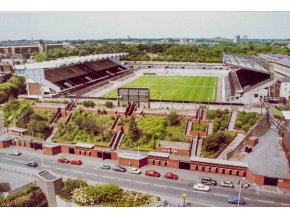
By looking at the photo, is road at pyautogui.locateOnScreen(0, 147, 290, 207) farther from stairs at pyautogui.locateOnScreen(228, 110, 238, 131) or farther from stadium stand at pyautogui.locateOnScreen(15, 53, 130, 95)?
stadium stand at pyautogui.locateOnScreen(15, 53, 130, 95)

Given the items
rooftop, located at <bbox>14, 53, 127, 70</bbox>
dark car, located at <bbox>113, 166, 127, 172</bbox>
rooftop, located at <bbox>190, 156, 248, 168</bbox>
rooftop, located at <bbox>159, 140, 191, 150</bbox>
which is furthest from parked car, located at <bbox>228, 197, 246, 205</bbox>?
rooftop, located at <bbox>14, 53, 127, 70</bbox>

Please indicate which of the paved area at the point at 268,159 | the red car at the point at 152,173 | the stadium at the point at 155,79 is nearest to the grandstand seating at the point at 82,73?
the stadium at the point at 155,79

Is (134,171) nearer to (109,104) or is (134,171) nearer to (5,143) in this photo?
(109,104)

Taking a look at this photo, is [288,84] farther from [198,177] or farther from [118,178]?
[118,178]

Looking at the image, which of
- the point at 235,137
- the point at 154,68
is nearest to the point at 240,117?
the point at 235,137

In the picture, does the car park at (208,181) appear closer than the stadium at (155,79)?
Yes

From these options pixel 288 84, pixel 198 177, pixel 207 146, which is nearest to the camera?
pixel 198 177

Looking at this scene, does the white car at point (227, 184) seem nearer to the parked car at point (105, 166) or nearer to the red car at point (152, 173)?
the red car at point (152, 173)
